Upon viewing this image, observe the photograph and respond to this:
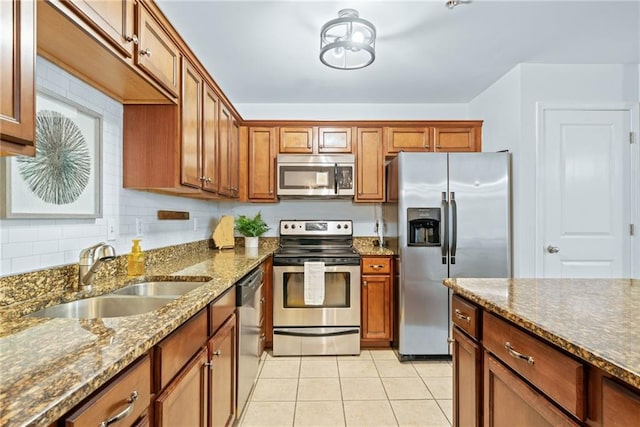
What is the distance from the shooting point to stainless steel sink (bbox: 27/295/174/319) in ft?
4.19

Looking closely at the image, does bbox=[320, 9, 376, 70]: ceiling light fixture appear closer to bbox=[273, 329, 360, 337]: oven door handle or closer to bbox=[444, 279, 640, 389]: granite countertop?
bbox=[444, 279, 640, 389]: granite countertop

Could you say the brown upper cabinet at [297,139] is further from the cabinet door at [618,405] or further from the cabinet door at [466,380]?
the cabinet door at [618,405]

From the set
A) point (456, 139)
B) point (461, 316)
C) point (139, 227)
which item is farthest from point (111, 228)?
point (456, 139)

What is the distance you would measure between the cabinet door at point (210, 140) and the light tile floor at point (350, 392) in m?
1.51

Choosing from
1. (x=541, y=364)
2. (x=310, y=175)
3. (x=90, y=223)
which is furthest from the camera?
(x=310, y=175)

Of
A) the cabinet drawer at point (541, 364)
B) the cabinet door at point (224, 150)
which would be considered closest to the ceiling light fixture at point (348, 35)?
the cabinet door at point (224, 150)

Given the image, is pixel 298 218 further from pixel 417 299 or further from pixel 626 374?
pixel 626 374

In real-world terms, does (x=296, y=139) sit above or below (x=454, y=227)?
above

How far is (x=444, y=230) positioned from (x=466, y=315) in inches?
57.7

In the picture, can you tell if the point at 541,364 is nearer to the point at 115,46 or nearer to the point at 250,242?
the point at 115,46

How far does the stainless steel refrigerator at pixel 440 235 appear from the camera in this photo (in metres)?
2.84

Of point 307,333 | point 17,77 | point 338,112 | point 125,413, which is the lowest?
point 307,333

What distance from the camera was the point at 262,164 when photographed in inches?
136

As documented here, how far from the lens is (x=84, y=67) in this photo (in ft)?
4.70
